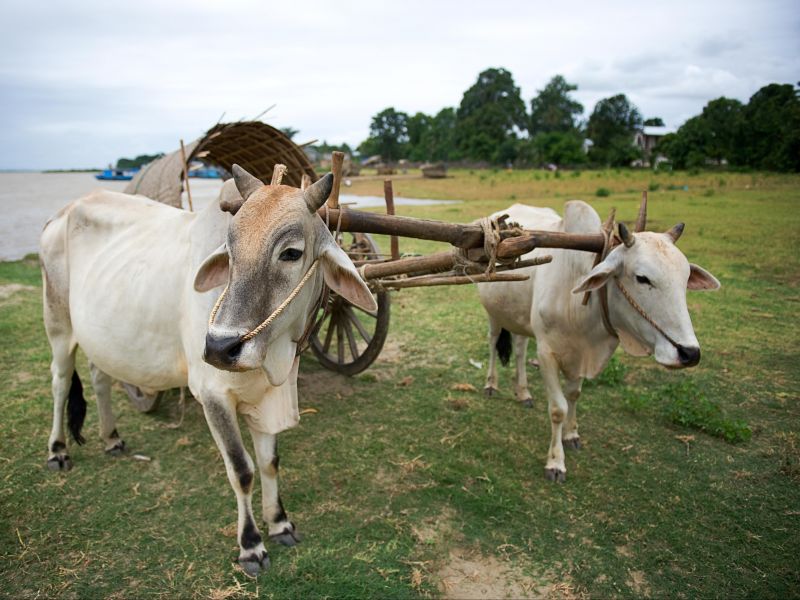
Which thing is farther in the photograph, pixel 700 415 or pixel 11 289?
pixel 11 289

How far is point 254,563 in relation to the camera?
9.74 feet

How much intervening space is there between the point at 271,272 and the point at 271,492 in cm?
158

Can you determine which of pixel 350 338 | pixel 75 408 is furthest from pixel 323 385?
pixel 75 408

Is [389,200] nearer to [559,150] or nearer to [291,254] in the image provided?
[291,254]

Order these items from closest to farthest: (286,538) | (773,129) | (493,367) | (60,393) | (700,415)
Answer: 1. (286,538)
2. (60,393)
3. (700,415)
4. (493,367)
5. (773,129)

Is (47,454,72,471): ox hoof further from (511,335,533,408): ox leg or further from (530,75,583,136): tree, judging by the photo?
(530,75,583,136): tree

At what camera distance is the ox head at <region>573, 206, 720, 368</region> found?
3.10 meters

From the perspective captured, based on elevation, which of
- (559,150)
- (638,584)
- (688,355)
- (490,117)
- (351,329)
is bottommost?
(638,584)

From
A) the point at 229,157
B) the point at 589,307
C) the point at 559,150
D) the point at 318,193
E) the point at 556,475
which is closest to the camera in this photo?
the point at 318,193

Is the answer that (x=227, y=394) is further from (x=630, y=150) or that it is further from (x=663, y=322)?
(x=630, y=150)

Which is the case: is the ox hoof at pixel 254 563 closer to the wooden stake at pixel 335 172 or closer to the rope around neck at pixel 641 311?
the wooden stake at pixel 335 172

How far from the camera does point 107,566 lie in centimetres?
299

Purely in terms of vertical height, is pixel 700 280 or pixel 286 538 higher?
pixel 700 280

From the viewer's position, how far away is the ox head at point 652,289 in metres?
3.10
